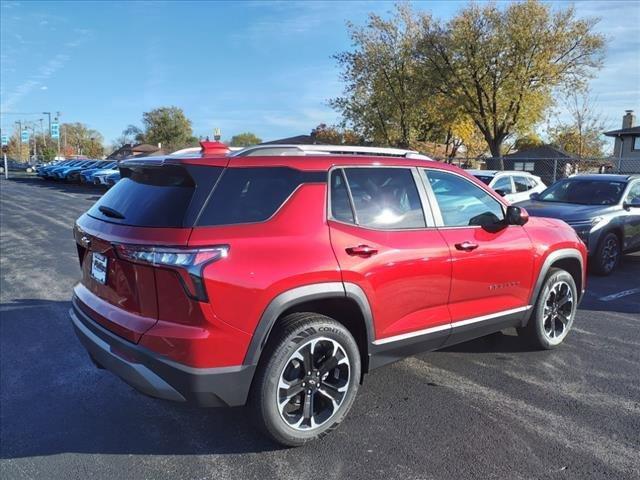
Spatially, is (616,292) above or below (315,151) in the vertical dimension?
below

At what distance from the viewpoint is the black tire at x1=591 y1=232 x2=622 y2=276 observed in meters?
8.09

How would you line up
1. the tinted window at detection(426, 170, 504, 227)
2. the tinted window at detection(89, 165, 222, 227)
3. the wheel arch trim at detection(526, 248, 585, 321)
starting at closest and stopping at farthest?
the tinted window at detection(89, 165, 222, 227), the tinted window at detection(426, 170, 504, 227), the wheel arch trim at detection(526, 248, 585, 321)

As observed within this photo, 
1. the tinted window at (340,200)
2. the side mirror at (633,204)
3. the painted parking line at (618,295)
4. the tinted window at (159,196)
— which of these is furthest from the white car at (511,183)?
the tinted window at (159,196)

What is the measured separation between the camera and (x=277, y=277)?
290 centimetres

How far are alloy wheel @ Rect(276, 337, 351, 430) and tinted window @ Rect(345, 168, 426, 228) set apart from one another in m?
0.88

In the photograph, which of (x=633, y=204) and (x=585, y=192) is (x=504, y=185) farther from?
(x=633, y=204)

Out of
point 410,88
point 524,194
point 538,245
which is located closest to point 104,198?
point 538,245

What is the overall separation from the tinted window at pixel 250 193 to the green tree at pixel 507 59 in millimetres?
28084

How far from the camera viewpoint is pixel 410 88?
107ft

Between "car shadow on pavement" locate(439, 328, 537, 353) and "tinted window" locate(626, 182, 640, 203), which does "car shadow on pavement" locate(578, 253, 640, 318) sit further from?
"car shadow on pavement" locate(439, 328, 537, 353)

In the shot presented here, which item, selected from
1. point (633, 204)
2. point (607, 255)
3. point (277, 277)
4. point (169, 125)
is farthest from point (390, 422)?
point (169, 125)

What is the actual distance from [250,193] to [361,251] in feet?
2.60

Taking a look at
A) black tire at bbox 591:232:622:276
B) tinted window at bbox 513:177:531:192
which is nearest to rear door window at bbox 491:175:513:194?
tinted window at bbox 513:177:531:192

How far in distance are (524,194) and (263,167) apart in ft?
36.0
